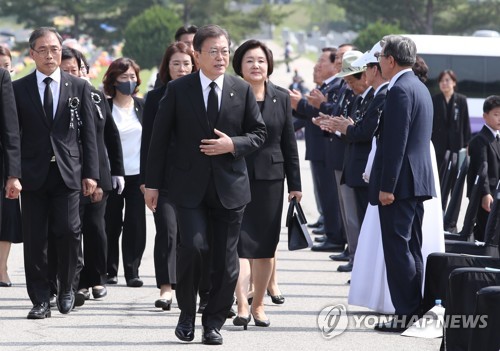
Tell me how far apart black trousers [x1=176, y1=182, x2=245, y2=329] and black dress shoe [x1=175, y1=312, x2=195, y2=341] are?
0.04 metres

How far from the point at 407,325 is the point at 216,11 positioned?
55283 mm

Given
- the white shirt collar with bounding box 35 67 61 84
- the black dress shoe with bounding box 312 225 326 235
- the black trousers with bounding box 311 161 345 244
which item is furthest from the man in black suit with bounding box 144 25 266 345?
the black dress shoe with bounding box 312 225 326 235

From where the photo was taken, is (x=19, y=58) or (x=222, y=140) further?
(x=19, y=58)

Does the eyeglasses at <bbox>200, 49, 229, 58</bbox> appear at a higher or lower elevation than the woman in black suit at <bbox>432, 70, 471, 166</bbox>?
higher

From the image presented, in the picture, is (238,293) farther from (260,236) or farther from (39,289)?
(39,289)

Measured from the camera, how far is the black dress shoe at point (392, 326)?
8.88 meters

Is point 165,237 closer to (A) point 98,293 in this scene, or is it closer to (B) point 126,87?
(A) point 98,293

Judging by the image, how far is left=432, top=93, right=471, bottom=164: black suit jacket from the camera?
1945 cm

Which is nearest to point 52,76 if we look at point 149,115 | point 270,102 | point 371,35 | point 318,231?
point 149,115

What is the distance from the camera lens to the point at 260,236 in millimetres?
Result: 9102

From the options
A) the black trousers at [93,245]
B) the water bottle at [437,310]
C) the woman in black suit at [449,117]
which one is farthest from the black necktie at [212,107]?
the woman in black suit at [449,117]

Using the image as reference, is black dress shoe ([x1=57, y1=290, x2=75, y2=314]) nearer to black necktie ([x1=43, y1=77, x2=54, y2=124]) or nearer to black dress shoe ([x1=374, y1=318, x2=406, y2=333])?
black necktie ([x1=43, y1=77, x2=54, y2=124])

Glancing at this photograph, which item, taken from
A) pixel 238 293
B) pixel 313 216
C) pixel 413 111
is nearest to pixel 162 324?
pixel 238 293

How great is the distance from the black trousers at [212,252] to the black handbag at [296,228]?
88 centimetres
